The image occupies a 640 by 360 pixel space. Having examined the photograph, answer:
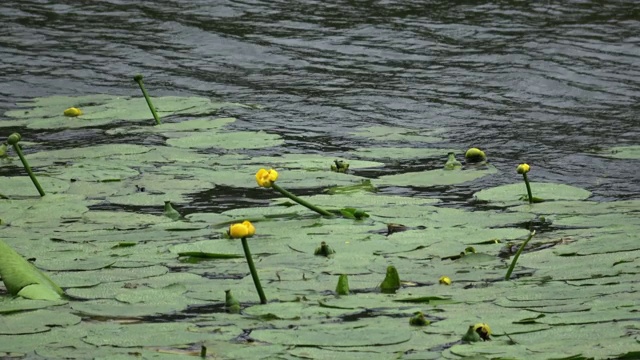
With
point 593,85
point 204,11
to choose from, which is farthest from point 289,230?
point 204,11

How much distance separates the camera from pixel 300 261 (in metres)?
3.77

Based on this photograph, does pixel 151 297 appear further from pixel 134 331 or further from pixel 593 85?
pixel 593 85

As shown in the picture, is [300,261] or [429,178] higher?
[300,261]

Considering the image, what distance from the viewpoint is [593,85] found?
7.69m

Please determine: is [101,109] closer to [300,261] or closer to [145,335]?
[300,261]

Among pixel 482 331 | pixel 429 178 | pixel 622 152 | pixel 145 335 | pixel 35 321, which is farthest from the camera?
pixel 622 152

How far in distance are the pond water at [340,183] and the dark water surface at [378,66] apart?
0.03 m

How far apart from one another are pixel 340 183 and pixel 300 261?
1305 mm

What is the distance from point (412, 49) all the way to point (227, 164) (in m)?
3.69

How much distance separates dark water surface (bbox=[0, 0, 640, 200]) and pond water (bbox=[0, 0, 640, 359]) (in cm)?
3

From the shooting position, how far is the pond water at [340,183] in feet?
10.0

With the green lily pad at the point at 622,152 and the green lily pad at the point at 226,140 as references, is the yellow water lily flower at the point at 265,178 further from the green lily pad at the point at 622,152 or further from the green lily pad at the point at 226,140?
the green lily pad at the point at 622,152

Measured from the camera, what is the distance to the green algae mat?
291 cm

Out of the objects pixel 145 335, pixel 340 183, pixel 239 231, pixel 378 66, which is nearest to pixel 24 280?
pixel 145 335
